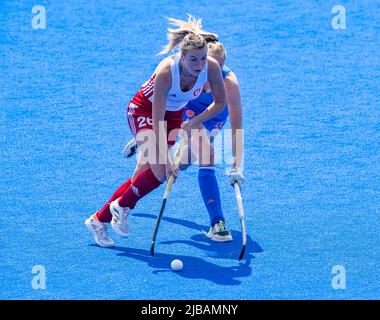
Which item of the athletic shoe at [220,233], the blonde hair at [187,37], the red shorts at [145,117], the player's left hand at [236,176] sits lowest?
the athletic shoe at [220,233]

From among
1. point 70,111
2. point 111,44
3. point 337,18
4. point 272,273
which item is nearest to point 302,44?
point 337,18

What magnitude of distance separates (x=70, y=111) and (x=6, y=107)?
65 centimetres

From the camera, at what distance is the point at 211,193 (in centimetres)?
748

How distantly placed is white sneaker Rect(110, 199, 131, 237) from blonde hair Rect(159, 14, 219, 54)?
3.80ft

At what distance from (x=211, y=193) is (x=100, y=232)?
2.88 ft

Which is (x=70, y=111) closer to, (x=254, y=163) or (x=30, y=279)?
(x=254, y=163)

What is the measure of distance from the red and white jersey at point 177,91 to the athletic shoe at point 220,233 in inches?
35.6

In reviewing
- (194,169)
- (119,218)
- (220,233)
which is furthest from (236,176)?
(194,169)

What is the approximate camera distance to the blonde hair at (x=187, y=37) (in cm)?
671

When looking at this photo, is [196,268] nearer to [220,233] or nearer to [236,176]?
[220,233]

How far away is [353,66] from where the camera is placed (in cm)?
1062

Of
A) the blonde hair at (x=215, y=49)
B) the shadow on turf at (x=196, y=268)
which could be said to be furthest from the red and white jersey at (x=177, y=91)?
the shadow on turf at (x=196, y=268)

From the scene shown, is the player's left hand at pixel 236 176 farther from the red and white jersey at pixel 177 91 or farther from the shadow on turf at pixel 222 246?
the red and white jersey at pixel 177 91
